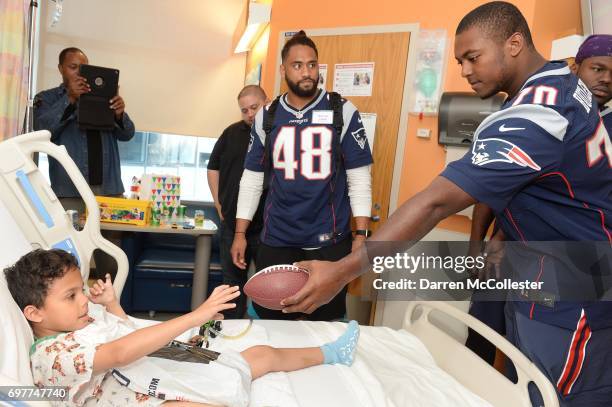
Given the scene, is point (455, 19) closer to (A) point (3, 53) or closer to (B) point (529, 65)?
(B) point (529, 65)

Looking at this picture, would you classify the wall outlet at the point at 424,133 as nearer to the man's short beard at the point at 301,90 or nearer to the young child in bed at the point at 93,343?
the man's short beard at the point at 301,90

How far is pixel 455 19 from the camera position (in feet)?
10.5

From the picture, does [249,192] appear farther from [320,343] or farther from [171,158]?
[171,158]

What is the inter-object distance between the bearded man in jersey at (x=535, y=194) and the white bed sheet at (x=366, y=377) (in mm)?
445

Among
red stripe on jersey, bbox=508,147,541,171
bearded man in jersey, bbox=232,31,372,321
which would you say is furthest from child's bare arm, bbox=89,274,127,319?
red stripe on jersey, bbox=508,147,541,171

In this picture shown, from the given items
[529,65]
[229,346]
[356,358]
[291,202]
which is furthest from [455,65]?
[229,346]

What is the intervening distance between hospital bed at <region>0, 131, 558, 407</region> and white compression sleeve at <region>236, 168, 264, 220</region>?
81 cm

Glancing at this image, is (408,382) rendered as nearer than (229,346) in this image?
Yes

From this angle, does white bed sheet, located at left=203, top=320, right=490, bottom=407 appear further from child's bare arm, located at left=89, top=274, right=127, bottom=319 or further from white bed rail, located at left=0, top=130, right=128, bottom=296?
white bed rail, located at left=0, top=130, right=128, bottom=296

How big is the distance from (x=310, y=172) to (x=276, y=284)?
107cm

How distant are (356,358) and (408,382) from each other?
24 cm

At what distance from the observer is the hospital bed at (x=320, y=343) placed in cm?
174

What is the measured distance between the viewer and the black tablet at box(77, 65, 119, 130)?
3438 mm

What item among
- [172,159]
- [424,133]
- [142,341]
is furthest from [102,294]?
[172,159]
